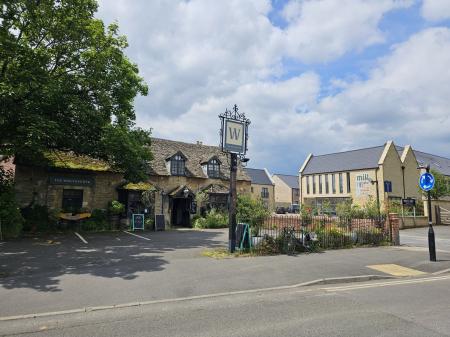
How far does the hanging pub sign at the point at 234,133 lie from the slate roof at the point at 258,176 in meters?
53.6

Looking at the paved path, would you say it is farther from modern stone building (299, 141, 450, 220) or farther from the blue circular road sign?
modern stone building (299, 141, 450, 220)

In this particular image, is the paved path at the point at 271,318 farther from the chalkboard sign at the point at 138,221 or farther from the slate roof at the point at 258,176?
the slate roof at the point at 258,176

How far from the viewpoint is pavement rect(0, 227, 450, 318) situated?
25.2 ft

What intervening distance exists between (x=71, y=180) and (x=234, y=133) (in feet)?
44.6

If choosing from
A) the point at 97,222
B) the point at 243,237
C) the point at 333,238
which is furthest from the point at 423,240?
the point at 97,222

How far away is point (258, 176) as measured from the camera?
71188 mm

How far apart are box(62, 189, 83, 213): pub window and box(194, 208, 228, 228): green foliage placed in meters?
Answer: 9.00

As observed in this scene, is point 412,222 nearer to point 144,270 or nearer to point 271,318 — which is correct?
point 144,270

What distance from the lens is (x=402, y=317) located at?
627 centimetres

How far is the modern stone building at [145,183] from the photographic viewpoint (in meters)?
21.5

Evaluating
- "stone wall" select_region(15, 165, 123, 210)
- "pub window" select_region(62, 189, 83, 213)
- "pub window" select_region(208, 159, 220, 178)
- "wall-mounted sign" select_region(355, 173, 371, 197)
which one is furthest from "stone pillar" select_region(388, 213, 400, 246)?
"wall-mounted sign" select_region(355, 173, 371, 197)

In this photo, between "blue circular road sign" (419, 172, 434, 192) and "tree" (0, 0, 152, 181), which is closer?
"blue circular road sign" (419, 172, 434, 192)

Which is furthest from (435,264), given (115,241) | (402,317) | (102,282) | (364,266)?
(115,241)

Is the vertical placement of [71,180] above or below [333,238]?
above
